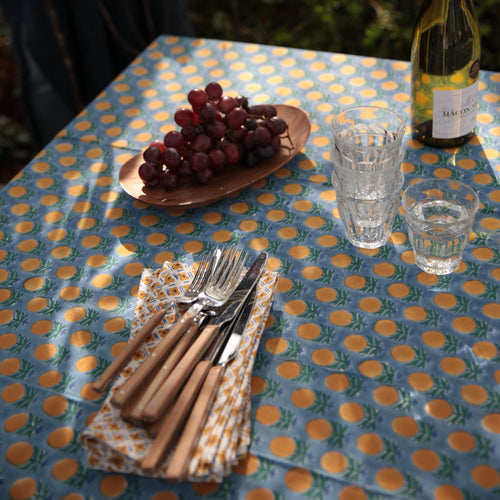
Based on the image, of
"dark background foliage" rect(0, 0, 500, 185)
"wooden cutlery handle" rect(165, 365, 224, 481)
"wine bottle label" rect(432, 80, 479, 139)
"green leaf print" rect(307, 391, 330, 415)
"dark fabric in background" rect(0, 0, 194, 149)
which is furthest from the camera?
"dark background foliage" rect(0, 0, 500, 185)

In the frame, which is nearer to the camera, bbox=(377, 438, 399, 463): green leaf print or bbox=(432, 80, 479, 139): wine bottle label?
bbox=(377, 438, 399, 463): green leaf print

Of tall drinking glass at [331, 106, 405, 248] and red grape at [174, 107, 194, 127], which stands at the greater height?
red grape at [174, 107, 194, 127]

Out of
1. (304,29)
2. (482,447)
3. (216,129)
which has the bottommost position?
(304,29)

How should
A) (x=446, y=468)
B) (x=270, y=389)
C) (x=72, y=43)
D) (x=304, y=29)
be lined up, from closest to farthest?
(x=446, y=468) < (x=270, y=389) < (x=72, y=43) < (x=304, y=29)

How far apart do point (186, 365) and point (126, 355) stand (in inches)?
4.0

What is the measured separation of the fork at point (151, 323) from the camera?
780 mm

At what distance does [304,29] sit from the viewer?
3.04m

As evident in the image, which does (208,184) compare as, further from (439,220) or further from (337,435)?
(337,435)

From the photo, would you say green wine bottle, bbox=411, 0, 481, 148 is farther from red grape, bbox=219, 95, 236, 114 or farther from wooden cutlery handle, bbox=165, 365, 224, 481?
wooden cutlery handle, bbox=165, 365, 224, 481

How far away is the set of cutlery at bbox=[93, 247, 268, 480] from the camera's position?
27.1 inches

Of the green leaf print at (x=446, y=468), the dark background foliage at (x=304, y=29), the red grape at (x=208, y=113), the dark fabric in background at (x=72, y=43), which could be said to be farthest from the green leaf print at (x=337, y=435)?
the dark background foliage at (x=304, y=29)

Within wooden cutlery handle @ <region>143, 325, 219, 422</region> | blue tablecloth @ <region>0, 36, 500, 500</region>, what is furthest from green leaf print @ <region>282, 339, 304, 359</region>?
wooden cutlery handle @ <region>143, 325, 219, 422</region>

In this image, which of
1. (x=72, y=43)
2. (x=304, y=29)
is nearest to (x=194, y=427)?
(x=72, y=43)

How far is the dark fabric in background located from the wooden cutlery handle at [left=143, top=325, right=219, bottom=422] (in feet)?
5.19
